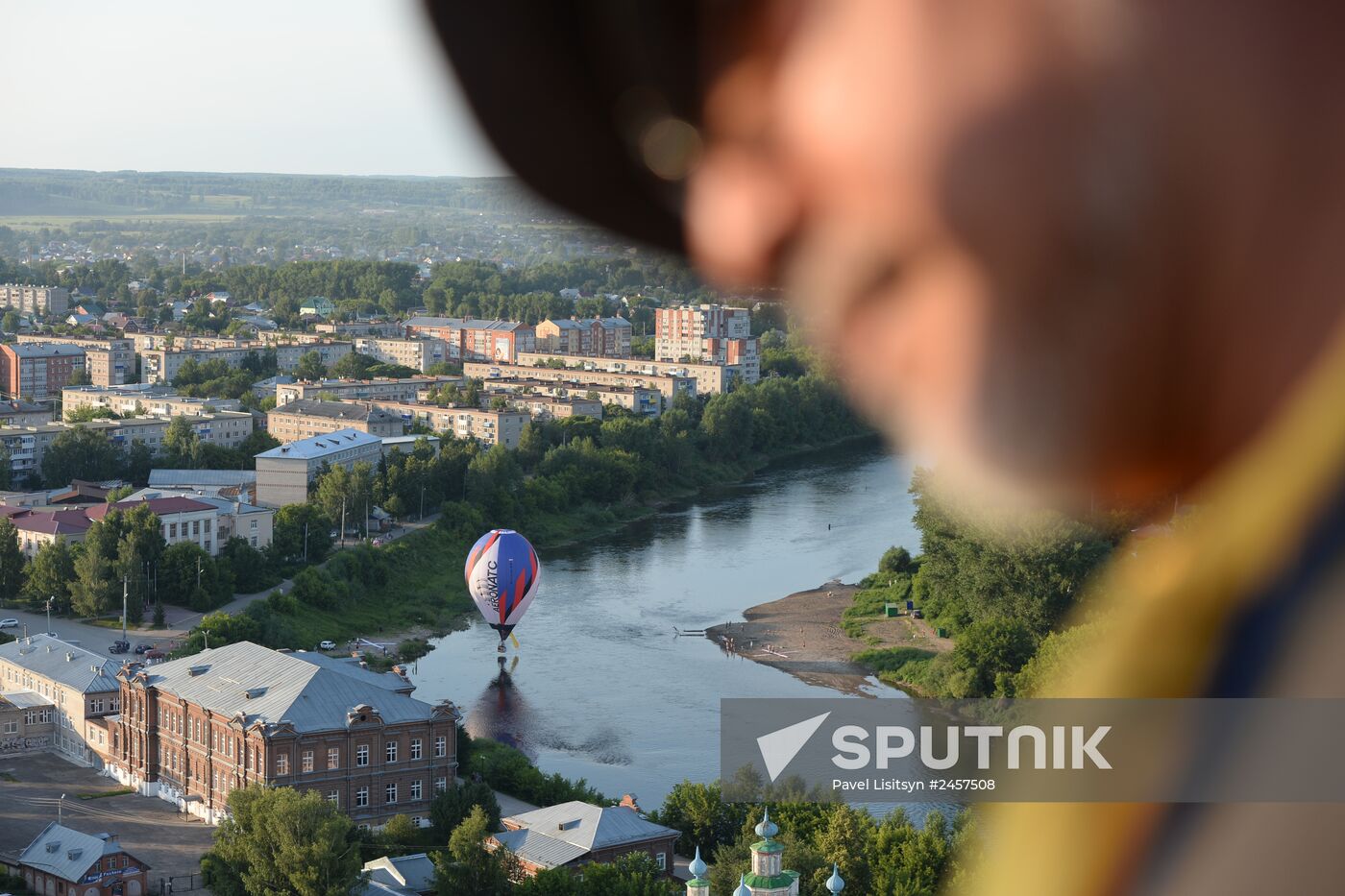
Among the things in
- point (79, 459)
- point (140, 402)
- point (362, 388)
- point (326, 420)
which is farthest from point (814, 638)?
point (362, 388)

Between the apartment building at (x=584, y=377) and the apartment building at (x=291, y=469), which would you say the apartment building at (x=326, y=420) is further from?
the apartment building at (x=584, y=377)

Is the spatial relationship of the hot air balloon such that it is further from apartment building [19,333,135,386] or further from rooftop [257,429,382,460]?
Result: apartment building [19,333,135,386]

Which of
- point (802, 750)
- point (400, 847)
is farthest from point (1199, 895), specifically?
point (400, 847)

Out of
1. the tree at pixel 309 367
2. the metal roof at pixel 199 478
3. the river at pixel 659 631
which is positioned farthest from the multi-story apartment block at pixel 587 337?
the metal roof at pixel 199 478

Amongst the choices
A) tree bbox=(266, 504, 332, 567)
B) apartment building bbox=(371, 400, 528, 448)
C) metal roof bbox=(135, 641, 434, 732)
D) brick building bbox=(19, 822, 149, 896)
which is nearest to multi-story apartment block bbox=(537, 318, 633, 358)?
apartment building bbox=(371, 400, 528, 448)

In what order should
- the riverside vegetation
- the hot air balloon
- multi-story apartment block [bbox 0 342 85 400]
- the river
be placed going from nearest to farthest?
the river < the riverside vegetation < the hot air balloon < multi-story apartment block [bbox 0 342 85 400]

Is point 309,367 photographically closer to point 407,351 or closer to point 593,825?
point 407,351

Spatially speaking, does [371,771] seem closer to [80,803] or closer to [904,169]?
[80,803]
